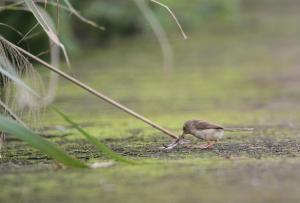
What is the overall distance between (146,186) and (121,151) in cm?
49

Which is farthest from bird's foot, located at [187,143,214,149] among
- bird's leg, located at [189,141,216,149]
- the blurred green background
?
the blurred green background

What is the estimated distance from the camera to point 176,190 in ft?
4.42

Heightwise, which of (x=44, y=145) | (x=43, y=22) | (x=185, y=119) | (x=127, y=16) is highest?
(x=127, y=16)

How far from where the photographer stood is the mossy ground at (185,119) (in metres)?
1.37

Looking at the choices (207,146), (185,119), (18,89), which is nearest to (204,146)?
(207,146)

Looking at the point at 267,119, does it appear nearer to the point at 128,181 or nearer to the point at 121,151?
the point at 121,151

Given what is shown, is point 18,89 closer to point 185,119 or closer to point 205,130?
point 205,130

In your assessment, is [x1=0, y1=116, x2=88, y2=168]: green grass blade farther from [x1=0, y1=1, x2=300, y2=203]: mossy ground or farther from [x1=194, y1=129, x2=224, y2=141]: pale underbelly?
[x1=194, y1=129, x2=224, y2=141]: pale underbelly

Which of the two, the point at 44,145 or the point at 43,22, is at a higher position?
the point at 43,22

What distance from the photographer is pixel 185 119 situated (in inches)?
100.0

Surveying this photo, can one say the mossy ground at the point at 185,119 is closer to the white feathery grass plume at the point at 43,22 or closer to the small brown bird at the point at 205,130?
the small brown bird at the point at 205,130

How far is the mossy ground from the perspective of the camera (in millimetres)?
1369

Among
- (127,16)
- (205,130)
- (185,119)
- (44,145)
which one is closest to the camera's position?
(44,145)

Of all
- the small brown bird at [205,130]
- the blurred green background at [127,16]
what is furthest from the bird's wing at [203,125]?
the blurred green background at [127,16]
